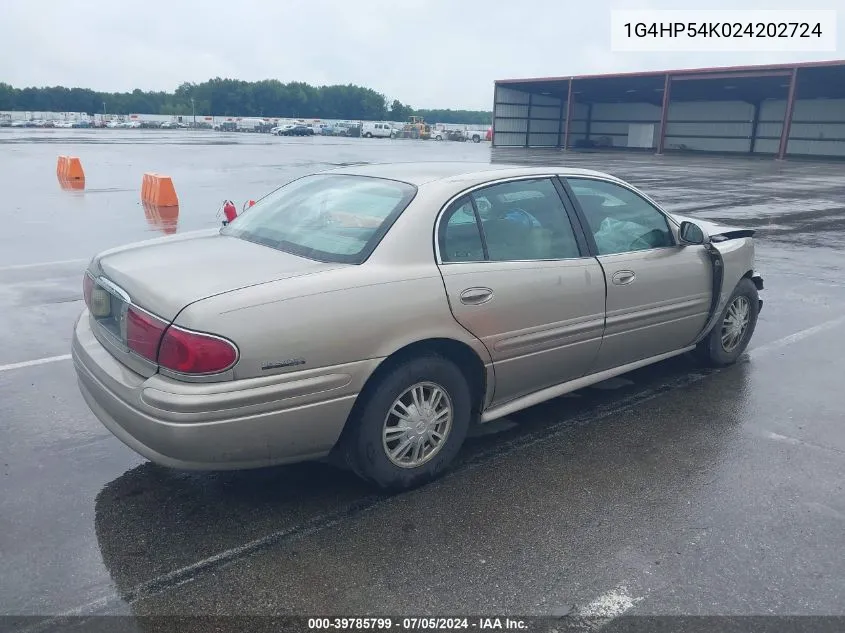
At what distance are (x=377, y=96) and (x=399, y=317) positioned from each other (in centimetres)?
14107

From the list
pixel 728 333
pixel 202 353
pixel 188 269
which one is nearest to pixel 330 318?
pixel 202 353

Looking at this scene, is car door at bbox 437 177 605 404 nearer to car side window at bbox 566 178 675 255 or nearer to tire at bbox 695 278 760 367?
car side window at bbox 566 178 675 255

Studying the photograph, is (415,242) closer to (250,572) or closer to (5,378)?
(250,572)

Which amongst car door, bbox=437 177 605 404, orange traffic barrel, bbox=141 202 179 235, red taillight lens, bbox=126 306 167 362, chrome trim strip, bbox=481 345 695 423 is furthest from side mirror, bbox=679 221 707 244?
orange traffic barrel, bbox=141 202 179 235

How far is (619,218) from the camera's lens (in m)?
4.53

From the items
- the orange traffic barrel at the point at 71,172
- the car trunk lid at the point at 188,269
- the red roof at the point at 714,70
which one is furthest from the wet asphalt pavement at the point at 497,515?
the red roof at the point at 714,70

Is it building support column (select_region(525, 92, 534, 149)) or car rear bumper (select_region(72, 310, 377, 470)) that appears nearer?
car rear bumper (select_region(72, 310, 377, 470))

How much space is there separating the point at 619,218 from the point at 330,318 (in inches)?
90.4

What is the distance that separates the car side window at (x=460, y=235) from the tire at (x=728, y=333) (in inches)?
94.4

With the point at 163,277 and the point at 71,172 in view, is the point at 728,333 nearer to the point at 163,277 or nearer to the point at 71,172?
the point at 163,277

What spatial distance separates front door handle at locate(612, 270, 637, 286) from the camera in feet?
13.9

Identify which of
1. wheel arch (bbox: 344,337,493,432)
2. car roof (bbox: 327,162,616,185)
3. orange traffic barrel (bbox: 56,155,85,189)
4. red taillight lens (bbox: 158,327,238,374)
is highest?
car roof (bbox: 327,162,616,185)

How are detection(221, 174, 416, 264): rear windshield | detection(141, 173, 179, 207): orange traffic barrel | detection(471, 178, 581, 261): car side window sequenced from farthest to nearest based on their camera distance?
detection(141, 173, 179, 207): orange traffic barrel → detection(471, 178, 581, 261): car side window → detection(221, 174, 416, 264): rear windshield

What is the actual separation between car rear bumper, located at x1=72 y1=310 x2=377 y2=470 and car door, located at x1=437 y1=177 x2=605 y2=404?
0.76 meters
